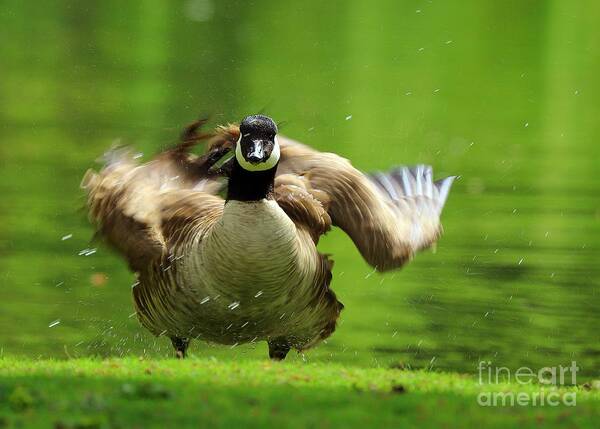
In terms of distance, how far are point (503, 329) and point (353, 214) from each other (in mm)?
3712

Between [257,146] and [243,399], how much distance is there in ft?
8.07

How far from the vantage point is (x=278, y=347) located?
10.9 meters

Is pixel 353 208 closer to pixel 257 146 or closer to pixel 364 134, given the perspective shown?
pixel 257 146

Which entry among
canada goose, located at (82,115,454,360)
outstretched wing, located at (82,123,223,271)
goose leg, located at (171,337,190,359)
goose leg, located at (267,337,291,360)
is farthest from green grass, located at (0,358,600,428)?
goose leg, located at (267,337,291,360)

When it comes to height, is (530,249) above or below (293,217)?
below

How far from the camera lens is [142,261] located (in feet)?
33.6

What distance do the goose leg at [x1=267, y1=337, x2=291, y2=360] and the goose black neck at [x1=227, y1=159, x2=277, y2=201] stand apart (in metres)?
1.62

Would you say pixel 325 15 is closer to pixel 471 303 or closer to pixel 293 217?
pixel 471 303

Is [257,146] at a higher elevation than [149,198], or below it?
higher

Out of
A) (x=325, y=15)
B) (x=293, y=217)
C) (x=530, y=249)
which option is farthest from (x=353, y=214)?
(x=325, y=15)

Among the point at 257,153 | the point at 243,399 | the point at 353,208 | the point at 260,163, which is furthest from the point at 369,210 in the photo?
the point at 243,399

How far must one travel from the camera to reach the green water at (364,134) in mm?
13891

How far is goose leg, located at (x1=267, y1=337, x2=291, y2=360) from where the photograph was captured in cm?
1073

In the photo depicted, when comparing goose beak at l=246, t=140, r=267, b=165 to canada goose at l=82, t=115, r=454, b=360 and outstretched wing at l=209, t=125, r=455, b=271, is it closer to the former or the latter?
canada goose at l=82, t=115, r=454, b=360
